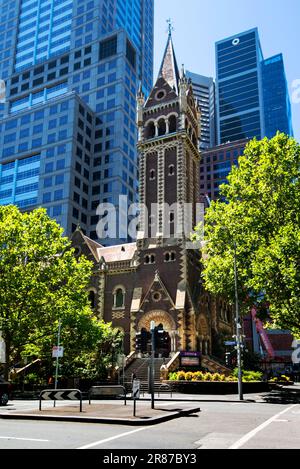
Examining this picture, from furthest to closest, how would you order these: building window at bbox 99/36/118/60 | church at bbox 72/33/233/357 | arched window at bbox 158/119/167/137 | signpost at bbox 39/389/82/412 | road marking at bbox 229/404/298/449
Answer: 1. building window at bbox 99/36/118/60
2. arched window at bbox 158/119/167/137
3. church at bbox 72/33/233/357
4. signpost at bbox 39/389/82/412
5. road marking at bbox 229/404/298/449

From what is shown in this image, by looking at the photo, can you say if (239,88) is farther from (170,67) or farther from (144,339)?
(144,339)

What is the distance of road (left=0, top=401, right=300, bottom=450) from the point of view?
9.55 metres

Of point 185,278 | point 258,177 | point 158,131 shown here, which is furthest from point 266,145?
point 158,131

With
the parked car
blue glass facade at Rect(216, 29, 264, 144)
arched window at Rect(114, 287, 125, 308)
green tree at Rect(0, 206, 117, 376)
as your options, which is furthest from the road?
blue glass facade at Rect(216, 29, 264, 144)

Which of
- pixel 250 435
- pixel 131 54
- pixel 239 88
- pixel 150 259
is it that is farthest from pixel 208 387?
pixel 239 88

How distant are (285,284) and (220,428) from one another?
14710mm

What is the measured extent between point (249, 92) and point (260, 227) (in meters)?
172

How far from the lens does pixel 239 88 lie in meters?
189

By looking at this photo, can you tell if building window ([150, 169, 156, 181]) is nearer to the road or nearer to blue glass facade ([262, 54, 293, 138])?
the road

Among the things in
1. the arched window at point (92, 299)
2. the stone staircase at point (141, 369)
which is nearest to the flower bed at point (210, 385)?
the stone staircase at point (141, 369)

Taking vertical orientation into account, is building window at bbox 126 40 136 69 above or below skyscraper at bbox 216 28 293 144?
below

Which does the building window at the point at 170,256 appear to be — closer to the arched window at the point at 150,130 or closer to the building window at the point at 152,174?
the building window at the point at 152,174

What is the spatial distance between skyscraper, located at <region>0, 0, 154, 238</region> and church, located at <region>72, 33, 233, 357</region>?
3606 cm

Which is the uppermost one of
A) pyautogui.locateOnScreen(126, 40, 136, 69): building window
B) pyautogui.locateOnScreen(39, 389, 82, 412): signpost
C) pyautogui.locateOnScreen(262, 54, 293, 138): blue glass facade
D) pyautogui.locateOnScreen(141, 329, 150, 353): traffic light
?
pyautogui.locateOnScreen(262, 54, 293, 138): blue glass facade
